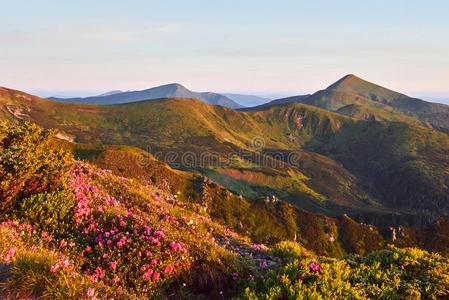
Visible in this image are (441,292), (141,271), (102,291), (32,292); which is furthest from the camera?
(441,292)

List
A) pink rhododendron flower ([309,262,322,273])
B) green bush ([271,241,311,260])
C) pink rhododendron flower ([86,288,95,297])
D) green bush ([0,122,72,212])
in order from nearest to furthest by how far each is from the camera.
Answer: pink rhododendron flower ([86,288,95,297]), pink rhododendron flower ([309,262,322,273]), green bush ([0,122,72,212]), green bush ([271,241,311,260])

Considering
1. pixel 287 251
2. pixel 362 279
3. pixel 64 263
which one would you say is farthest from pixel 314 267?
pixel 64 263

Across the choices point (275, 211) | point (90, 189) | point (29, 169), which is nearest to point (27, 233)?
point (29, 169)

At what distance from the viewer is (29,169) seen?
40.0 feet

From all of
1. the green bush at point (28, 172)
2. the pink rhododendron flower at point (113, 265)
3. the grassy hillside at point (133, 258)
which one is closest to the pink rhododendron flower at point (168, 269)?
the grassy hillside at point (133, 258)

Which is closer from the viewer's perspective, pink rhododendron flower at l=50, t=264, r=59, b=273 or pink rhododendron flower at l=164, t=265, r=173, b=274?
pink rhododendron flower at l=50, t=264, r=59, b=273

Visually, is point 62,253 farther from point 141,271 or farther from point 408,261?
point 408,261

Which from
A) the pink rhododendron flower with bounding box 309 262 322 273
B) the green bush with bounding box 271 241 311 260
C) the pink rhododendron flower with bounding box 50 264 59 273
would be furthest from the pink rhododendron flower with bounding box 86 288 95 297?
the green bush with bounding box 271 241 311 260

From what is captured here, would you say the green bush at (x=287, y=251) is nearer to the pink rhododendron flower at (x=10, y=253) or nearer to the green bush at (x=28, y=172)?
the green bush at (x=28, y=172)

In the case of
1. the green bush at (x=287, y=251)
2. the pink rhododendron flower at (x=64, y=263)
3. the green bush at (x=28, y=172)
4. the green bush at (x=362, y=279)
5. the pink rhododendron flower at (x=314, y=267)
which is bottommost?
the green bush at (x=287, y=251)

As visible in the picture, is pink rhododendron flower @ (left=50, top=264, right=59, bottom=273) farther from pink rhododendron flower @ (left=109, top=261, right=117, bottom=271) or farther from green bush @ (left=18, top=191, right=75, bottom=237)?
green bush @ (left=18, top=191, right=75, bottom=237)

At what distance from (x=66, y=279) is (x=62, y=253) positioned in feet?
6.85

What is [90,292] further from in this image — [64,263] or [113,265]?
[113,265]

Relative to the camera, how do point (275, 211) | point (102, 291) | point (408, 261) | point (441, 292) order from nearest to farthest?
point (102, 291), point (441, 292), point (408, 261), point (275, 211)
